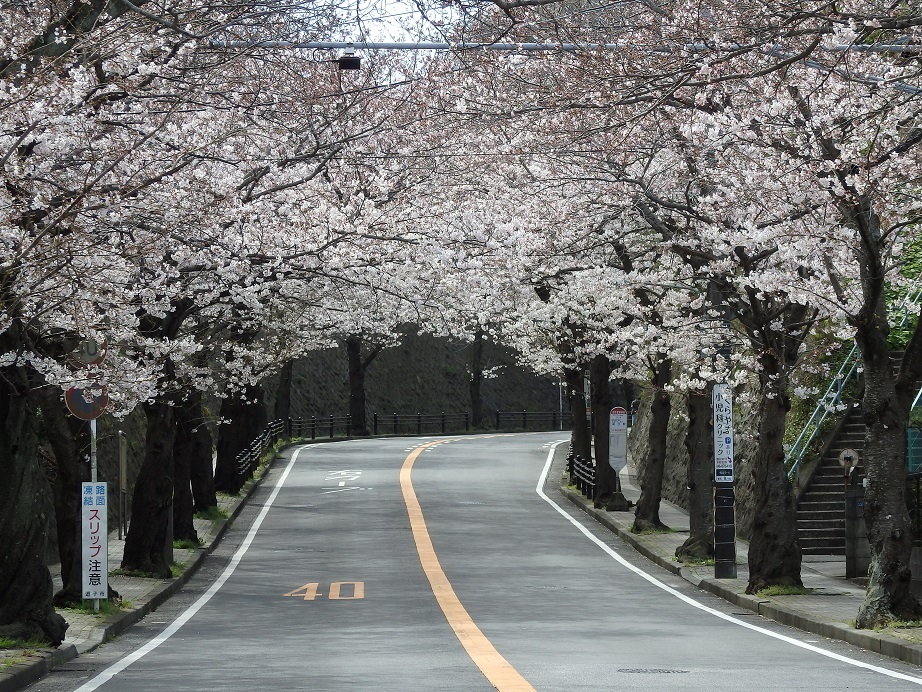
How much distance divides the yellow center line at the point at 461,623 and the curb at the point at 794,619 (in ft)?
12.5

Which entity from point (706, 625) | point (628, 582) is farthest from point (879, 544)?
point (628, 582)

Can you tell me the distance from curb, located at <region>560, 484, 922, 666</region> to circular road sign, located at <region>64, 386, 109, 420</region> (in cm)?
861

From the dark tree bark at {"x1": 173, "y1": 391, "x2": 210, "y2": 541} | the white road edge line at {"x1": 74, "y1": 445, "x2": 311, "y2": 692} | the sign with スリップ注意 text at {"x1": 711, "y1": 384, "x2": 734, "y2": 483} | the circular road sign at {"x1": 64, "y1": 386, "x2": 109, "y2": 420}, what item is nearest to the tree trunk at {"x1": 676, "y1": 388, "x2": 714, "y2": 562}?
the sign with スリップ注意 text at {"x1": 711, "y1": 384, "x2": 734, "y2": 483}

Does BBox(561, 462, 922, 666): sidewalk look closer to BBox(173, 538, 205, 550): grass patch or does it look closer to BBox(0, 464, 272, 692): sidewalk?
BBox(0, 464, 272, 692): sidewalk

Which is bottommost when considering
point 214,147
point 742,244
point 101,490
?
point 101,490

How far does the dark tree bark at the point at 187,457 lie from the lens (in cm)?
2525

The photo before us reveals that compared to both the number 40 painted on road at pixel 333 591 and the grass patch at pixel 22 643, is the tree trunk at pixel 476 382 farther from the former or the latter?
the grass patch at pixel 22 643

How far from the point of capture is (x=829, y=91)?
46.4 feet

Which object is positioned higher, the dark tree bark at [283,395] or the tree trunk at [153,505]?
the dark tree bark at [283,395]

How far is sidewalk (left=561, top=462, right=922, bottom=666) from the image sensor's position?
1323 centimetres

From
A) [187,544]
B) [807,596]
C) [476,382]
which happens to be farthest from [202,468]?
[476,382]

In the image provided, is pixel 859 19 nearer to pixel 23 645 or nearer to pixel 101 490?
pixel 23 645

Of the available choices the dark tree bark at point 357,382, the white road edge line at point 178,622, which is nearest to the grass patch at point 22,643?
the white road edge line at point 178,622

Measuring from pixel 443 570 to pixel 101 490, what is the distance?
7136 mm
